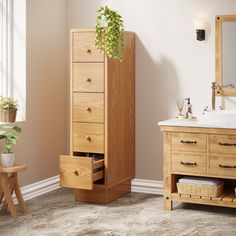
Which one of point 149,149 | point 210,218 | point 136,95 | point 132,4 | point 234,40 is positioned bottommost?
point 210,218

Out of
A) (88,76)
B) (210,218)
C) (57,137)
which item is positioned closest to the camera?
(210,218)

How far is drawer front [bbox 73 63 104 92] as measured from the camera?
4.54m

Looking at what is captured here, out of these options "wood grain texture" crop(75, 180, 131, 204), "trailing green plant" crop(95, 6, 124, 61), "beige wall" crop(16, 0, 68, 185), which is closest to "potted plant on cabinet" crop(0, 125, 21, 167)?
"beige wall" crop(16, 0, 68, 185)

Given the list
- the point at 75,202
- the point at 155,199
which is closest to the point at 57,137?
the point at 75,202

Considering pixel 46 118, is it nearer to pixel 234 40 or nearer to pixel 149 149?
pixel 149 149

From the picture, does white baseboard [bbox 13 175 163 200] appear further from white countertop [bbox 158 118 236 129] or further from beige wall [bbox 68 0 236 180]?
white countertop [bbox 158 118 236 129]

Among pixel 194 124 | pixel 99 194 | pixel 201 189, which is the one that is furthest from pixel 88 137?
pixel 201 189

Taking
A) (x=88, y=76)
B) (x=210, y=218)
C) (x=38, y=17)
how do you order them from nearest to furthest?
(x=210, y=218)
(x=88, y=76)
(x=38, y=17)

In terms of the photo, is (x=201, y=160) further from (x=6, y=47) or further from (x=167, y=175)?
(x=6, y=47)

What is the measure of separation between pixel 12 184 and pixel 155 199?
126 centimetres

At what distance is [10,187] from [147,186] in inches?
53.2

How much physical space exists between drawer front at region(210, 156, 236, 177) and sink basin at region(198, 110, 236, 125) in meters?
0.26

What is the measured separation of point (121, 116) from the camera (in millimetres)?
4809

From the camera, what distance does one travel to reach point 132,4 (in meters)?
5.01
